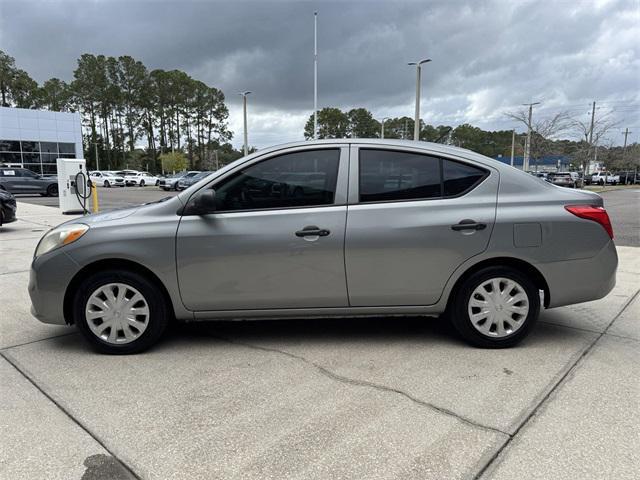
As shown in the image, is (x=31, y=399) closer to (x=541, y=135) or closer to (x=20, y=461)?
(x=20, y=461)

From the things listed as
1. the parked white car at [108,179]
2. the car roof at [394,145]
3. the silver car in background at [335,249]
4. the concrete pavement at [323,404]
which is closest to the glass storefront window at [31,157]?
the parked white car at [108,179]

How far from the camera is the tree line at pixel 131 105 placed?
67438 mm

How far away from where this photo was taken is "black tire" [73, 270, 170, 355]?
12.3 ft

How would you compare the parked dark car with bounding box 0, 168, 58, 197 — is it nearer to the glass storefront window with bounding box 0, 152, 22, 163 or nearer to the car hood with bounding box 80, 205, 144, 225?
the glass storefront window with bounding box 0, 152, 22, 163

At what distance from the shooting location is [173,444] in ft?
8.63

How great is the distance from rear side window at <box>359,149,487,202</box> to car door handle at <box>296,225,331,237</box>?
1.33 feet

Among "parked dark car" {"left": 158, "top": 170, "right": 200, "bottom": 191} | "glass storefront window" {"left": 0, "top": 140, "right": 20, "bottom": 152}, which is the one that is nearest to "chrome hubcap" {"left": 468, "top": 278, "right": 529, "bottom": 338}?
"parked dark car" {"left": 158, "top": 170, "right": 200, "bottom": 191}

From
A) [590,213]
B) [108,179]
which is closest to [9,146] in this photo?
[108,179]

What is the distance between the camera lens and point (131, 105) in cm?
7450

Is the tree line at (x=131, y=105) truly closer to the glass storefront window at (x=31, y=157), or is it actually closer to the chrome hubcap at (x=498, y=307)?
the glass storefront window at (x=31, y=157)

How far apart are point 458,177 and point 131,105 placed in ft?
260

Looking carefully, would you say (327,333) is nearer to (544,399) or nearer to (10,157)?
(544,399)

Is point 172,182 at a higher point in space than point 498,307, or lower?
higher

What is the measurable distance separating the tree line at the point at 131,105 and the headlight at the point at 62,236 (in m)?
62.6
